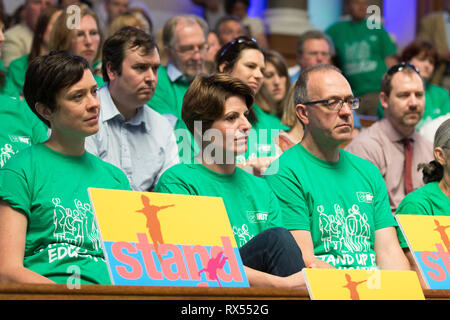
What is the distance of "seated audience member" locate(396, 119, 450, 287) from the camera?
301cm

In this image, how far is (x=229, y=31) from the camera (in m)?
5.38

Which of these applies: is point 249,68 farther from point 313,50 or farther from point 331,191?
point 313,50

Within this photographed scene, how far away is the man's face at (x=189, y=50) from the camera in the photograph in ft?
13.7

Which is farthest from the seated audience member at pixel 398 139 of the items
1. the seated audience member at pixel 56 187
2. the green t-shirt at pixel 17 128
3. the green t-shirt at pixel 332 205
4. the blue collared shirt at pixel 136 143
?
the seated audience member at pixel 56 187

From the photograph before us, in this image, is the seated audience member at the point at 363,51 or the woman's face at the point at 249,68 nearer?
the woman's face at the point at 249,68

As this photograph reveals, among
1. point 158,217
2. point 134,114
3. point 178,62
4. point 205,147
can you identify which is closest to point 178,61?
point 178,62

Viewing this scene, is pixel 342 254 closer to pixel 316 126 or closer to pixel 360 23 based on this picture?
pixel 316 126

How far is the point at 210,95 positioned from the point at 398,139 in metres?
1.57

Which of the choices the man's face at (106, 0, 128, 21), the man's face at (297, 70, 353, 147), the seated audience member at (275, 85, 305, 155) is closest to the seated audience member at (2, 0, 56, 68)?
the man's face at (106, 0, 128, 21)

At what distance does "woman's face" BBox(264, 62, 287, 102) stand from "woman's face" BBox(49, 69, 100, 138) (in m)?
2.16

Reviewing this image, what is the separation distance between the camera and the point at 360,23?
6.20 meters

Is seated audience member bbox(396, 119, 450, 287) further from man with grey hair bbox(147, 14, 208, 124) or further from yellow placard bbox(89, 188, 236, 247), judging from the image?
man with grey hair bbox(147, 14, 208, 124)

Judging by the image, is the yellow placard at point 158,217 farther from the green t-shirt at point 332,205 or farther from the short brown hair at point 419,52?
the short brown hair at point 419,52
